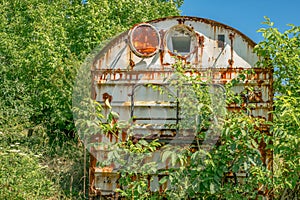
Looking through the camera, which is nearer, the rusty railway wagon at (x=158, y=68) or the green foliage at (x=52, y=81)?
the rusty railway wagon at (x=158, y=68)

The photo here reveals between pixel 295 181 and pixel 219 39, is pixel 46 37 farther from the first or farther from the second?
pixel 295 181

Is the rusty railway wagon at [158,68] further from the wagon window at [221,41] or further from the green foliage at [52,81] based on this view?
the green foliage at [52,81]

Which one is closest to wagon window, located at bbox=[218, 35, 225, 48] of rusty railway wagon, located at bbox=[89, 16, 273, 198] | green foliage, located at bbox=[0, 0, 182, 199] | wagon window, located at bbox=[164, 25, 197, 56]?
rusty railway wagon, located at bbox=[89, 16, 273, 198]

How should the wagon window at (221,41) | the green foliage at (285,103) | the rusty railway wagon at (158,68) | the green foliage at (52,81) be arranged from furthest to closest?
1. the green foliage at (52,81)
2. the wagon window at (221,41)
3. the rusty railway wagon at (158,68)
4. the green foliage at (285,103)

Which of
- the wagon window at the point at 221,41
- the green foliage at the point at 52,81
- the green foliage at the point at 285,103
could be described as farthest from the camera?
the green foliage at the point at 52,81

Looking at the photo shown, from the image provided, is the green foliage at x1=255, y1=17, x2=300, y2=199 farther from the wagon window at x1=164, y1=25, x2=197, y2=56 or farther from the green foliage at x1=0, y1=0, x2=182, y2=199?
the green foliage at x1=0, y1=0, x2=182, y2=199

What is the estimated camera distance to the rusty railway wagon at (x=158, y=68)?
761 cm

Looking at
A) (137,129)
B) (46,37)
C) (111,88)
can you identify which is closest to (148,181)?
(137,129)

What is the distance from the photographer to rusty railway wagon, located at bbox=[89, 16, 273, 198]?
7609 mm

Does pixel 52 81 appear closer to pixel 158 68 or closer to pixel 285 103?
pixel 158 68

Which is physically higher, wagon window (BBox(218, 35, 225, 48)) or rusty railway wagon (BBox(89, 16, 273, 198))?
wagon window (BBox(218, 35, 225, 48))

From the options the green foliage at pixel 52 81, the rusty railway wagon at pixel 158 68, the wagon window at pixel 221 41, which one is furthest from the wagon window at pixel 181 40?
the green foliage at pixel 52 81

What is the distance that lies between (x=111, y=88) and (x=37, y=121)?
4.93 m

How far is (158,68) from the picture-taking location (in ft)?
25.6
